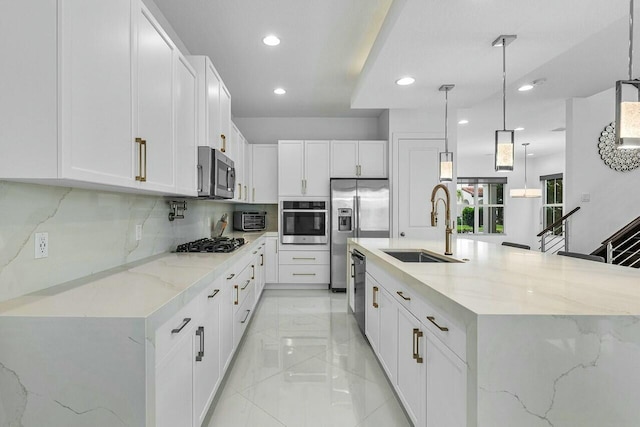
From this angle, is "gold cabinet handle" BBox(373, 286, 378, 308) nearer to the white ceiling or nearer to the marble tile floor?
the marble tile floor

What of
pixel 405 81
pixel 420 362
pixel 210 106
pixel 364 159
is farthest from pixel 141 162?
pixel 364 159

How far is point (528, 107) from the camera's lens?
521 centimetres

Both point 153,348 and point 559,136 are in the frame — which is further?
point 559,136

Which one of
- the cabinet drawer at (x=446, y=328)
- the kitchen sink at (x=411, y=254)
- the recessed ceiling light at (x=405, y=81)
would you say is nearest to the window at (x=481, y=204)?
the recessed ceiling light at (x=405, y=81)

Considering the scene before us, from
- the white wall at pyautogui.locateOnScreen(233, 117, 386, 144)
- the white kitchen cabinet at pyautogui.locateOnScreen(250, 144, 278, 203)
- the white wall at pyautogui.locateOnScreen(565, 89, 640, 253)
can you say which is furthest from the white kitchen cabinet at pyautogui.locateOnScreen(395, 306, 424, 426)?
the white wall at pyautogui.locateOnScreen(565, 89, 640, 253)

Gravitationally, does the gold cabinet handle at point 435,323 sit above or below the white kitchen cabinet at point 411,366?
above

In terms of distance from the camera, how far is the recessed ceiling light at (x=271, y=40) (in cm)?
309

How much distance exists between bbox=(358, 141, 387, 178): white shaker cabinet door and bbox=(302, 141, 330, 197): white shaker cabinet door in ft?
1.71

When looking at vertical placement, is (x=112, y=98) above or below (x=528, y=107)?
below

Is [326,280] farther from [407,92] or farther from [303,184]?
[407,92]

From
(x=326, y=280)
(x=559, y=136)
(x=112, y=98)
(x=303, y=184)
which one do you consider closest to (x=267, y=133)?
(x=303, y=184)

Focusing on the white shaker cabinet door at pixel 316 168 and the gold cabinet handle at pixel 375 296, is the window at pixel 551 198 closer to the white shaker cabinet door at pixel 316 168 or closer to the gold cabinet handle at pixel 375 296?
the white shaker cabinet door at pixel 316 168

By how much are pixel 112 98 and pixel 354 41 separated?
2414 mm

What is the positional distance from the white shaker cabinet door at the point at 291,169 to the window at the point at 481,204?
21.4 ft
